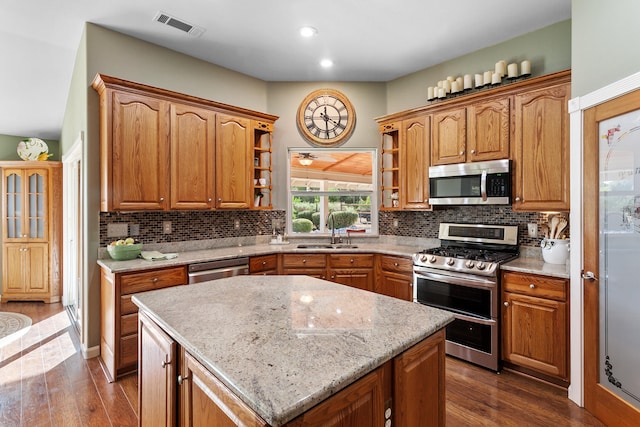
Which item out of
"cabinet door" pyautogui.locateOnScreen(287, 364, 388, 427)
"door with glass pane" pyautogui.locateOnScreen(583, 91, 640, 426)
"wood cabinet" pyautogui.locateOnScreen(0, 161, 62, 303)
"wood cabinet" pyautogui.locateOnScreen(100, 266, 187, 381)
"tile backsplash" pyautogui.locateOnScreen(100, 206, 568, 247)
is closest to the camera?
"cabinet door" pyautogui.locateOnScreen(287, 364, 388, 427)

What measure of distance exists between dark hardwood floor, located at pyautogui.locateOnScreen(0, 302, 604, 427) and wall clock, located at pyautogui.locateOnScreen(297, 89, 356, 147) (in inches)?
113

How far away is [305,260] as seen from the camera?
3.77 metres

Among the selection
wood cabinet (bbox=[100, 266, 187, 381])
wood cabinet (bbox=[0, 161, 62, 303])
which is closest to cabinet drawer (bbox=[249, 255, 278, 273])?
wood cabinet (bbox=[100, 266, 187, 381])

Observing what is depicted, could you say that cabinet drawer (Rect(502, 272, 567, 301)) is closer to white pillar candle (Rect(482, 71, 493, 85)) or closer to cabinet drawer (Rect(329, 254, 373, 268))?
cabinet drawer (Rect(329, 254, 373, 268))

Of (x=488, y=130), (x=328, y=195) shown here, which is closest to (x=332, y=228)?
(x=328, y=195)

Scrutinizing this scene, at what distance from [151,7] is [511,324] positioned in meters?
3.88

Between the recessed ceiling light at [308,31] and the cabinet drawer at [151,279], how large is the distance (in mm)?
2407

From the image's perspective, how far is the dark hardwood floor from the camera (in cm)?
220

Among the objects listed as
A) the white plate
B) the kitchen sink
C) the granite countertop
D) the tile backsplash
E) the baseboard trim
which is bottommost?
the baseboard trim

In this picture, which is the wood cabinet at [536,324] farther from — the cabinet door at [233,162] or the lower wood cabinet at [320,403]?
the cabinet door at [233,162]

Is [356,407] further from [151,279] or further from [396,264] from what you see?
[396,264]

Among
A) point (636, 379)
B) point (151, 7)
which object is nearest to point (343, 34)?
point (151, 7)

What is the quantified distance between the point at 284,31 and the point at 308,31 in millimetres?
225

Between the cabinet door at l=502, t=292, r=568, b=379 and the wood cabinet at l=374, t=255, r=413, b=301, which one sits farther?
the wood cabinet at l=374, t=255, r=413, b=301
